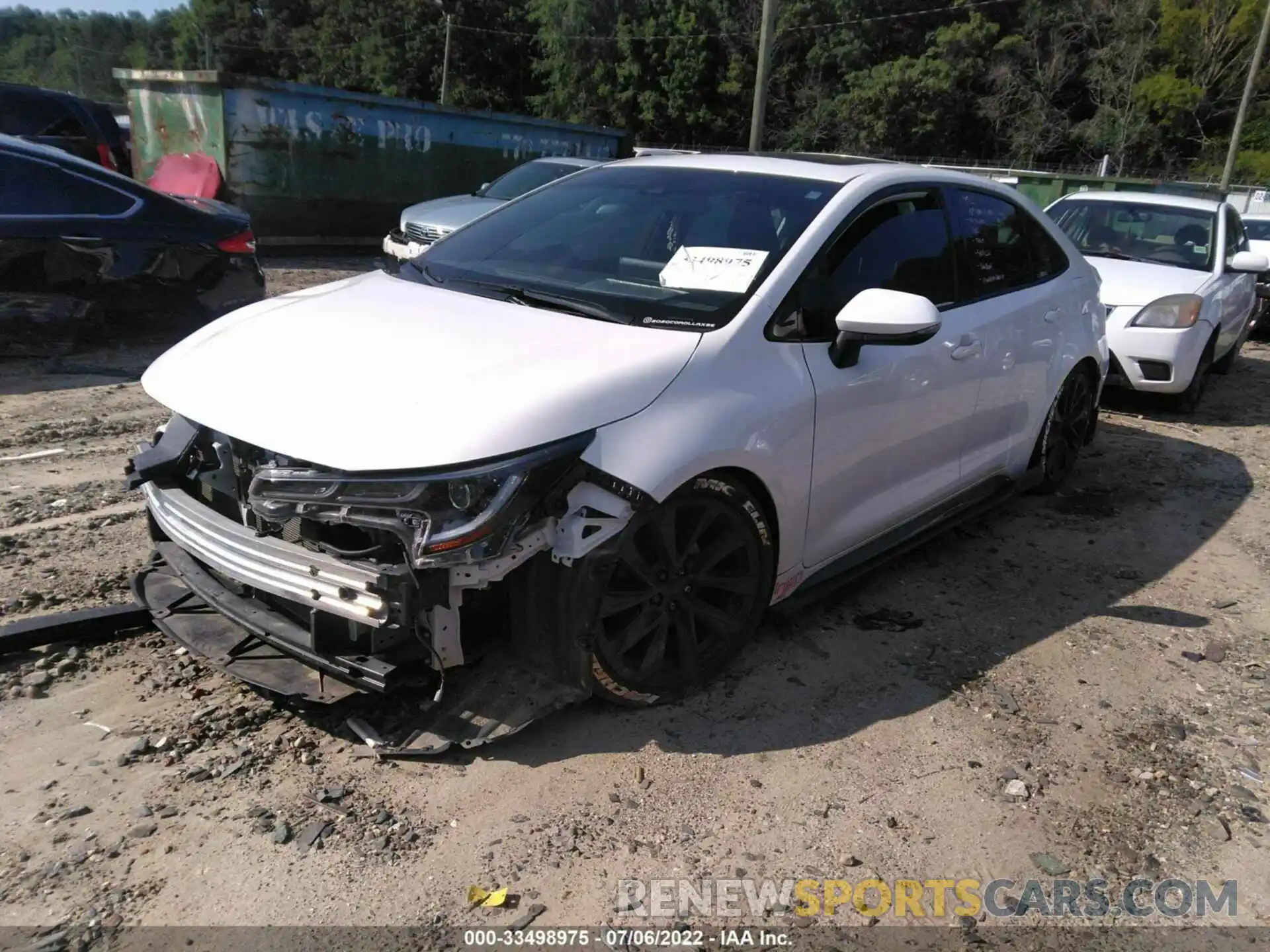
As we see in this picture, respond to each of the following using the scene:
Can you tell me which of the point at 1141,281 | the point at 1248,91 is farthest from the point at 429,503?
the point at 1248,91

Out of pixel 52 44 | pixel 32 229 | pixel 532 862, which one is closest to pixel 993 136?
pixel 32 229

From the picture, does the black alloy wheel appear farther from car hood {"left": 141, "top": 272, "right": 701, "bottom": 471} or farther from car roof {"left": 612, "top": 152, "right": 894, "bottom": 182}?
car roof {"left": 612, "top": 152, "right": 894, "bottom": 182}

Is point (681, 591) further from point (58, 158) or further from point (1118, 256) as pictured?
point (1118, 256)

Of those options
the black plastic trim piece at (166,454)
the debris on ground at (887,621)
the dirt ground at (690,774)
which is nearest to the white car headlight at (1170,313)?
the dirt ground at (690,774)

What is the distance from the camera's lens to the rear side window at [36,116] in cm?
1183

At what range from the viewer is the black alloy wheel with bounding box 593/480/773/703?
302cm

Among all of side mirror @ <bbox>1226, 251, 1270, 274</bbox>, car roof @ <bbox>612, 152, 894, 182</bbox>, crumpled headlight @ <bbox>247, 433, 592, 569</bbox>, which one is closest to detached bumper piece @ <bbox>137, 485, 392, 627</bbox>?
crumpled headlight @ <bbox>247, 433, 592, 569</bbox>

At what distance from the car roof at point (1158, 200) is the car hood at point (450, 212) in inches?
230

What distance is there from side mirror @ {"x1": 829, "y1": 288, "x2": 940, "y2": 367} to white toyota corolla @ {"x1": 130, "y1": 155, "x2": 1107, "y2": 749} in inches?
0.5

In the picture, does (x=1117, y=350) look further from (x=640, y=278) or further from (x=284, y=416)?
(x=284, y=416)

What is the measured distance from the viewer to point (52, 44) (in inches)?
4338

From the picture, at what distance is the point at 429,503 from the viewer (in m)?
2.61

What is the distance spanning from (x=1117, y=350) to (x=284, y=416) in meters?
6.66

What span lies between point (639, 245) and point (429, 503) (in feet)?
5.26
